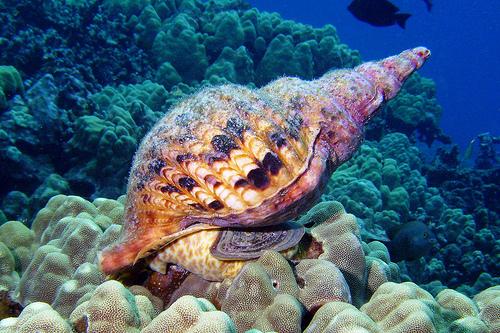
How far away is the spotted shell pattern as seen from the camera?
2365 millimetres

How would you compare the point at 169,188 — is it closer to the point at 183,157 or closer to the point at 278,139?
the point at 183,157

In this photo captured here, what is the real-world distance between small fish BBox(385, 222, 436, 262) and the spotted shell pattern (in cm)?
429

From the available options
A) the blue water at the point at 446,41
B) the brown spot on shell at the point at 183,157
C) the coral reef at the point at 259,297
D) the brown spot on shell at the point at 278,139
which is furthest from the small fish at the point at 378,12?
the blue water at the point at 446,41

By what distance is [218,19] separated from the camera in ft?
37.9

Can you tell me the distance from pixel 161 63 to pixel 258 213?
9132 mm

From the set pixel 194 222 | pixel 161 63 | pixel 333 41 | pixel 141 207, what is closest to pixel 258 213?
pixel 194 222

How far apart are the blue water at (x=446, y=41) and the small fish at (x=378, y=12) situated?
96765mm

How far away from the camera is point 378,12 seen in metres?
9.92

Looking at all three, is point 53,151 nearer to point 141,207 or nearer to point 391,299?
point 141,207

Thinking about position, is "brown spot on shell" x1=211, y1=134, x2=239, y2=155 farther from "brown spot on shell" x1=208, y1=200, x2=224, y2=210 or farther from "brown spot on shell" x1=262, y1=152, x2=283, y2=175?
"brown spot on shell" x1=208, y1=200, x2=224, y2=210

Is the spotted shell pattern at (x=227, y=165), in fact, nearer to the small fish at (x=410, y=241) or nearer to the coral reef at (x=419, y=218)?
the small fish at (x=410, y=241)

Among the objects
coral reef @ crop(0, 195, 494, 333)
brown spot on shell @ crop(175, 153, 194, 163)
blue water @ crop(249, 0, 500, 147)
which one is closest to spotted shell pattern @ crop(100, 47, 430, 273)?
brown spot on shell @ crop(175, 153, 194, 163)

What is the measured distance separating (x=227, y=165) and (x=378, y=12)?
363 inches

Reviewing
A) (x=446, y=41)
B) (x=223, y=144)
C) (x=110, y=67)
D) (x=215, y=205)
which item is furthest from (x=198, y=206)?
(x=446, y=41)
